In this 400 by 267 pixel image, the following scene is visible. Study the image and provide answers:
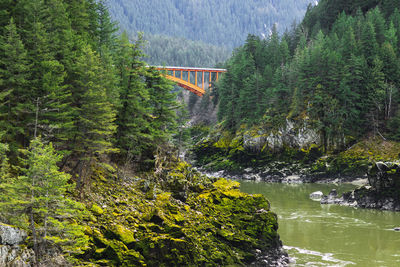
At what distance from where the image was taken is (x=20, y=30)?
21.8m

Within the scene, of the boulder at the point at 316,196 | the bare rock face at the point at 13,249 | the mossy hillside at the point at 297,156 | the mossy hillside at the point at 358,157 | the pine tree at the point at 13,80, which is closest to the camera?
the bare rock face at the point at 13,249

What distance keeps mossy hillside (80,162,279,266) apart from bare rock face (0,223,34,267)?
9.96ft

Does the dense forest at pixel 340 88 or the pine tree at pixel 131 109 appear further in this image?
the dense forest at pixel 340 88

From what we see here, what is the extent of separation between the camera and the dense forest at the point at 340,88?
214 ft

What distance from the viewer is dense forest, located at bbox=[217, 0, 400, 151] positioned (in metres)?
65.4

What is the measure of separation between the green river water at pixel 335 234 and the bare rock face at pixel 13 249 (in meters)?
17.3

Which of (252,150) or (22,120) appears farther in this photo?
(252,150)

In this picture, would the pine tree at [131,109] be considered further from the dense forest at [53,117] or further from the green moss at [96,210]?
the green moss at [96,210]

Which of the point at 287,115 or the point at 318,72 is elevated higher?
the point at 318,72

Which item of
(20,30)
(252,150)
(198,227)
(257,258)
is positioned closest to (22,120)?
(20,30)

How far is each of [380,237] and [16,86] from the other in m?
31.1

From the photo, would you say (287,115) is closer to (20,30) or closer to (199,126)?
(199,126)

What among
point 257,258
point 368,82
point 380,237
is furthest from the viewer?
point 368,82

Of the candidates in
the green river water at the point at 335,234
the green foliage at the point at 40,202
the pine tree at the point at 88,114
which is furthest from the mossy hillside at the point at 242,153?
the green foliage at the point at 40,202
